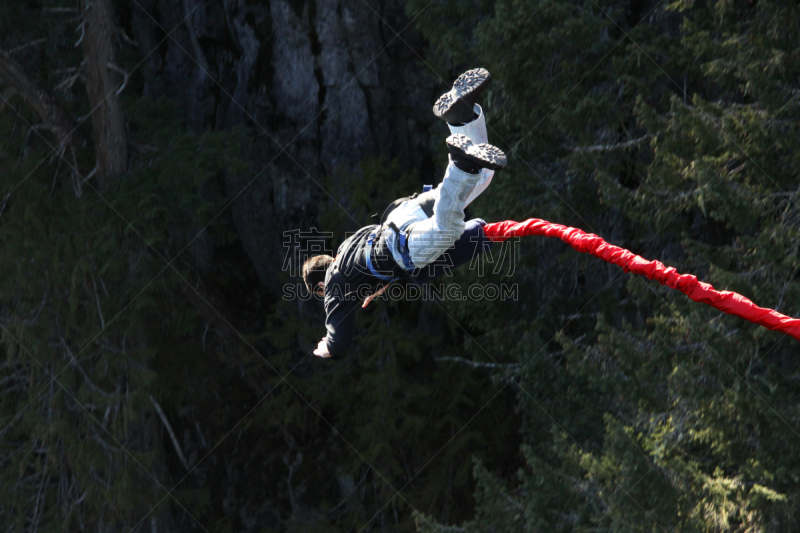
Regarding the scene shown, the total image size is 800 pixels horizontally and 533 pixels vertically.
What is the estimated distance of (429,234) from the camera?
4.26 m

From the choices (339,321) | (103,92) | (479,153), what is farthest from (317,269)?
(103,92)

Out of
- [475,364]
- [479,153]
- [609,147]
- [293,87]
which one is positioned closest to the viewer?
[479,153]

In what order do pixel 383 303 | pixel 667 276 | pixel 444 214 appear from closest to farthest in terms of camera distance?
pixel 667 276, pixel 444 214, pixel 383 303

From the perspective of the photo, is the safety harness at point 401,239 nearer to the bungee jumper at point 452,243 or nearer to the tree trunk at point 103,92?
the bungee jumper at point 452,243

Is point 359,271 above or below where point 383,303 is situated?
above

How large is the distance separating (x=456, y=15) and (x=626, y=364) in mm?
4811

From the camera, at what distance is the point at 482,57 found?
8719 mm

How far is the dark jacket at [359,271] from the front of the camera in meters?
4.63

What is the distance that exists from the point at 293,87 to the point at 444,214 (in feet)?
28.7

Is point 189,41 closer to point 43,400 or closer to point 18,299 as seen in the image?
point 18,299

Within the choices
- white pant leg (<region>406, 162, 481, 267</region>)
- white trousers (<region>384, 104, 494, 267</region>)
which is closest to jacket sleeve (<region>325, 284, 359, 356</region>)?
white trousers (<region>384, 104, 494, 267</region>)

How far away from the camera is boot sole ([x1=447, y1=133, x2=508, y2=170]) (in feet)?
11.8

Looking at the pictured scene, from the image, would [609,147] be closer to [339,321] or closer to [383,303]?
[339,321]

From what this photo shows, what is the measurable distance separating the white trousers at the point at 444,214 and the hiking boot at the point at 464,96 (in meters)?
0.08
